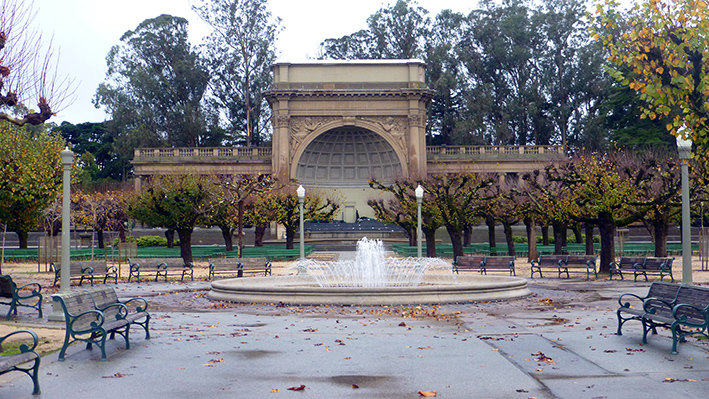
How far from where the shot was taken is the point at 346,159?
64.6m

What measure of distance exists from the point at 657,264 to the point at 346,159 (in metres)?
43.4

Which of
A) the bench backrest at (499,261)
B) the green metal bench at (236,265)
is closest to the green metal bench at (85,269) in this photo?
the green metal bench at (236,265)

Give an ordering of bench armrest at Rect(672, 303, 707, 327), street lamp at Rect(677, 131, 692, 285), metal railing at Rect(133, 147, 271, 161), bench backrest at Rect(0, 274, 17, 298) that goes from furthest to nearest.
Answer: metal railing at Rect(133, 147, 271, 161) → bench backrest at Rect(0, 274, 17, 298) → street lamp at Rect(677, 131, 692, 285) → bench armrest at Rect(672, 303, 707, 327)

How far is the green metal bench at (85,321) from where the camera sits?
950 centimetres

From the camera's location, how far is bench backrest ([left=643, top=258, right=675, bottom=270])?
74.8 ft

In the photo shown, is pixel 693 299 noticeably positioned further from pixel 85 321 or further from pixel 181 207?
pixel 181 207

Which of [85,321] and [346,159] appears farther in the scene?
[346,159]

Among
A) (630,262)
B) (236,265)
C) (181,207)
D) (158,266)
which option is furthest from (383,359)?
(181,207)

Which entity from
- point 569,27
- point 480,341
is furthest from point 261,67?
point 480,341

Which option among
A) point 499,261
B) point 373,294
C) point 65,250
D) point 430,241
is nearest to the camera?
point 65,250

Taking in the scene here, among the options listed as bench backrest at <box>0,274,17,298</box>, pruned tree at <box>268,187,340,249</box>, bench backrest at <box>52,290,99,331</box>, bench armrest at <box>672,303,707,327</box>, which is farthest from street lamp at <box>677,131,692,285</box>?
pruned tree at <box>268,187,340,249</box>

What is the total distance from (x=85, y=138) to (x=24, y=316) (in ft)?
237

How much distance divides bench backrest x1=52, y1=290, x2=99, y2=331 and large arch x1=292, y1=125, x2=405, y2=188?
5057 centimetres

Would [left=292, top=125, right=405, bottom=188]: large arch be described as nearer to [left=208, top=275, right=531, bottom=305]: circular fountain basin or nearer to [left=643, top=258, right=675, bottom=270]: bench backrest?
[left=643, top=258, right=675, bottom=270]: bench backrest
